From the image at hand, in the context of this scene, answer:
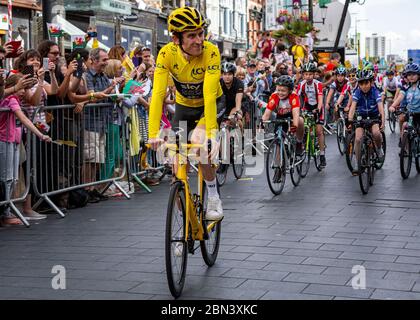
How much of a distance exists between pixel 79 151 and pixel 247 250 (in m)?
3.99

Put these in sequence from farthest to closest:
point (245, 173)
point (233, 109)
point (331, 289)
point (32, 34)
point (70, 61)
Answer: point (32, 34)
point (245, 173)
point (233, 109)
point (70, 61)
point (331, 289)

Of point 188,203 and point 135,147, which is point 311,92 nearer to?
point 135,147

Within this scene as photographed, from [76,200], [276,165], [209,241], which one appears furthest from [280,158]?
[209,241]

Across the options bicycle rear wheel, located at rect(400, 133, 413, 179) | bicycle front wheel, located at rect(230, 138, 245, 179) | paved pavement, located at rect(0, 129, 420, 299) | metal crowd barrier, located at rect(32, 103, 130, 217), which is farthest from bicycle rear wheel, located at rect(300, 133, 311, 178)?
metal crowd barrier, located at rect(32, 103, 130, 217)

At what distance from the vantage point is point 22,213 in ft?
32.2

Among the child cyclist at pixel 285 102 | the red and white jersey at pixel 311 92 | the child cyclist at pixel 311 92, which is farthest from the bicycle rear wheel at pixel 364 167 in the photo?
the red and white jersey at pixel 311 92

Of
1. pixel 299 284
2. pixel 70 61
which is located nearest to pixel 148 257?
pixel 299 284

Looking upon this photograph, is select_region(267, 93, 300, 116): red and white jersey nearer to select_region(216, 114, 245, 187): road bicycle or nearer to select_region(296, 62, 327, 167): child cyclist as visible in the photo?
select_region(216, 114, 245, 187): road bicycle

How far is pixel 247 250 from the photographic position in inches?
297

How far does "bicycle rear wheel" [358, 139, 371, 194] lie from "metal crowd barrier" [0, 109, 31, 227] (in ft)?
15.7

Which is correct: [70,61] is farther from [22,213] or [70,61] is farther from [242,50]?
[242,50]

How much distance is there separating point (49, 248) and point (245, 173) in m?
7.11

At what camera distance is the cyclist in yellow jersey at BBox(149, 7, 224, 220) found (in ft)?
20.3

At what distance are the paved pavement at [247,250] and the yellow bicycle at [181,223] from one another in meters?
0.21
